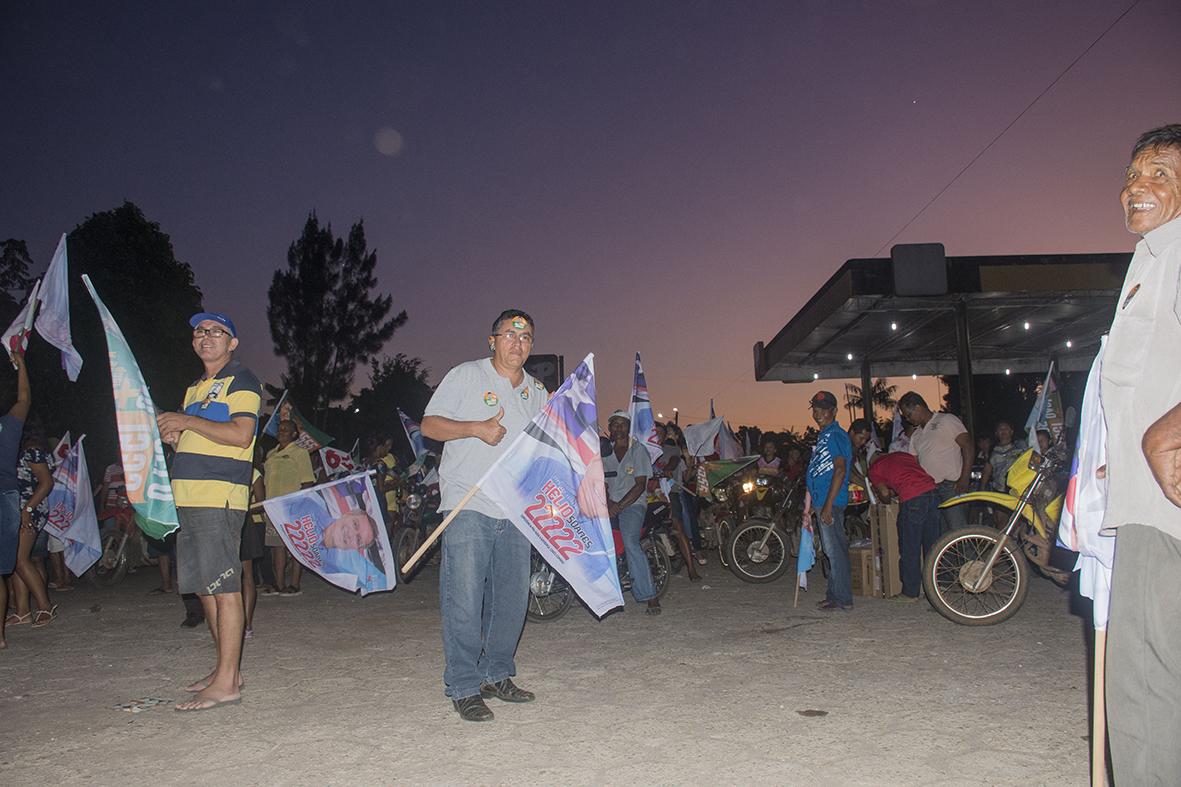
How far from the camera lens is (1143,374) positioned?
2.17m

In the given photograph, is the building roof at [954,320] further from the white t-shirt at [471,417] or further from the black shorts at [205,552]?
the black shorts at [205,552]

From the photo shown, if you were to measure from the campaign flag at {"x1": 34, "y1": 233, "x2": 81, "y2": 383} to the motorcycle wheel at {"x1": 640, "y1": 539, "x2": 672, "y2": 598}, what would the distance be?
5491 mm

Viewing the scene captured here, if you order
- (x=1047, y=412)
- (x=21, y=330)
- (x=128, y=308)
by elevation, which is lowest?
(x=1047, y=412)

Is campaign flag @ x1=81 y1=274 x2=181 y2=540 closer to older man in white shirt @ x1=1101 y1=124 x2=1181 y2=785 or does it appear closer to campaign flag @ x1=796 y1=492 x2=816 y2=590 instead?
older man in white shirt @ x1=1101 y1=124 x2=1181 y2=785

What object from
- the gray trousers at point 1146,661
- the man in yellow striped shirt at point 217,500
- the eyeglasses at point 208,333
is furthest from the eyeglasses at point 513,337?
the gray trousers at point 1146,661

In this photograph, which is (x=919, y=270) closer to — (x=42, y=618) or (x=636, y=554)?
(x=636, y=554)

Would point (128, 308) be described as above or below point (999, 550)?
above

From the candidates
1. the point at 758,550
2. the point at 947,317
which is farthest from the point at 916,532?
the point at 947,317

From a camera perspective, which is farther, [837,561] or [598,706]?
[837,561]

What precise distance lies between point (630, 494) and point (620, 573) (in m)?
0.80

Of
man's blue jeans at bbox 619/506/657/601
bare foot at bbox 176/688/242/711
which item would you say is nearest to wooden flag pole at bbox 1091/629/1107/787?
bare foot at bbox 176/688/242/711

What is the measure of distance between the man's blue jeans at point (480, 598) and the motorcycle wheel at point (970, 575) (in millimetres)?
3988

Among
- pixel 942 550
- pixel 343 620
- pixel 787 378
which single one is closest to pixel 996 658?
pixel 942 550

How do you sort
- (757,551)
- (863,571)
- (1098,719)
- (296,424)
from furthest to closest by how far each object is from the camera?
1. (757,551)
2. (296,424)
3. (863,571)
4. (1098,719)
